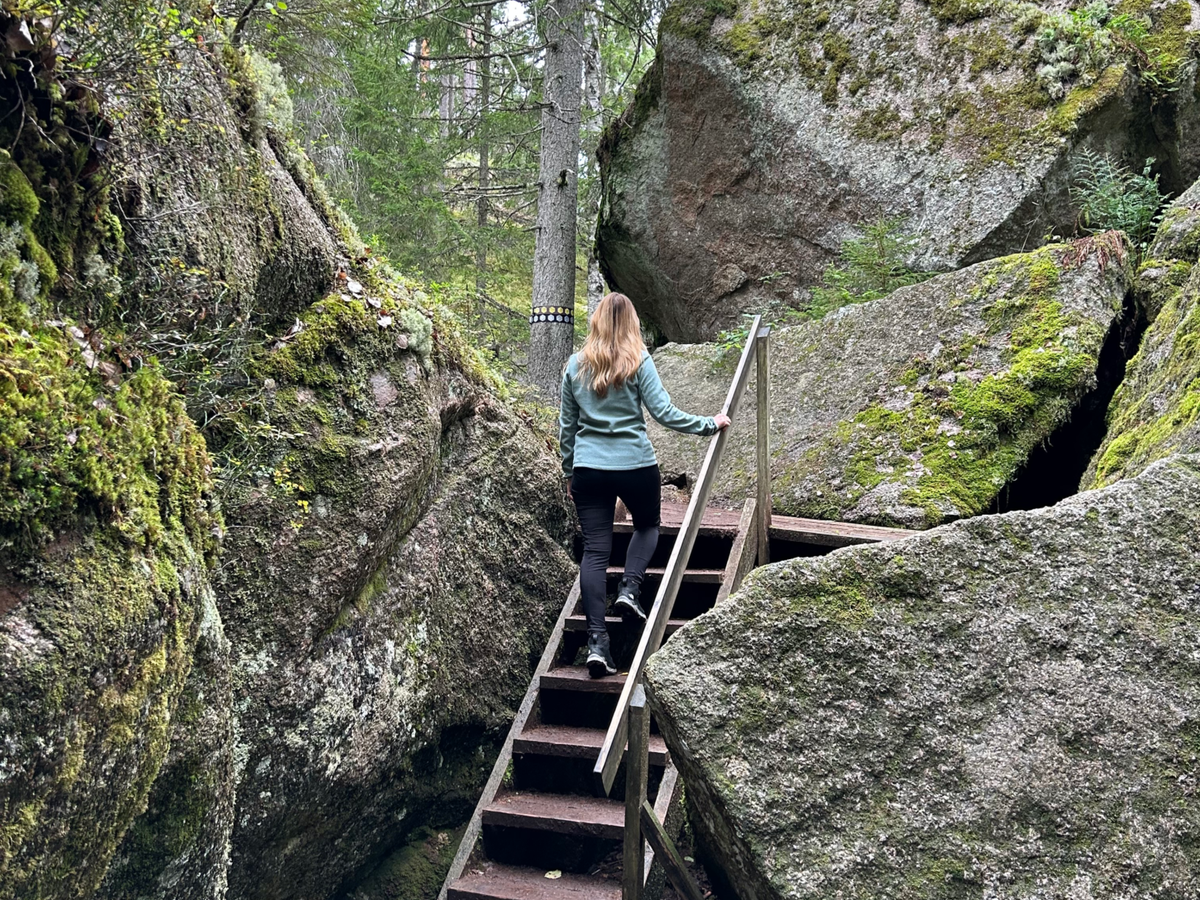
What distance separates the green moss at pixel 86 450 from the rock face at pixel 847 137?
6436 mm

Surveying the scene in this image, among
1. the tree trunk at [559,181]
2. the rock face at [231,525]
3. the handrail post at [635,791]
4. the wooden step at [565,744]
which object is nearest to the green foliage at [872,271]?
the rock face at [231,525]

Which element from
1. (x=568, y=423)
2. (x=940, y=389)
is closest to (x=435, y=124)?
(x=940, y=389)

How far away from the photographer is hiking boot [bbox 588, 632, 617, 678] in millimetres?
4965

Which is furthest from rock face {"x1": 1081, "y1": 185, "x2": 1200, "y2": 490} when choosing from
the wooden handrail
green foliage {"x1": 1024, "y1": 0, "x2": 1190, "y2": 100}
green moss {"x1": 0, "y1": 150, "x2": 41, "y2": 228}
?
green moss {"x1": 0, "y1": 150, "x2": 41, "y2": 228}

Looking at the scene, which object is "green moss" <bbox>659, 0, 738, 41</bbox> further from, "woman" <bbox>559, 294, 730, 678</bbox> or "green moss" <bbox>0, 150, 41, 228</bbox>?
"green moss" <bbox>0, 150, 41, 228</bbox>

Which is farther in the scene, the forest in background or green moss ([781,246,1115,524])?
the forest in background

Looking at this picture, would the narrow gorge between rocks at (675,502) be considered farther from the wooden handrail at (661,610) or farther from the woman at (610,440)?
the woman at (610,440)

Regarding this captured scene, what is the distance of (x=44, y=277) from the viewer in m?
2.97

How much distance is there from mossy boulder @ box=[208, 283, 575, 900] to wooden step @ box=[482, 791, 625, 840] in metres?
0.60

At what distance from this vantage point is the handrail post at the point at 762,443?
5344 millimetres

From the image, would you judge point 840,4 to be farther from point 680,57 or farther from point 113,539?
point 113,539

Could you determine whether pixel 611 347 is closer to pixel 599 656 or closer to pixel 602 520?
pixel 602 520

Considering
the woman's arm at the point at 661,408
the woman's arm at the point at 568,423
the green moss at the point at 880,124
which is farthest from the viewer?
the green moss at the point at 880,124

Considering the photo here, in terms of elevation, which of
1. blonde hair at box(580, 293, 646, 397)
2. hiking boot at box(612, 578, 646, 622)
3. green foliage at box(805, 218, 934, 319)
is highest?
green foliage at box(805, 218, 934, 319)
